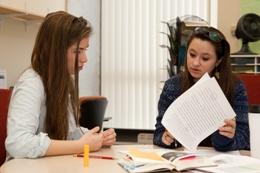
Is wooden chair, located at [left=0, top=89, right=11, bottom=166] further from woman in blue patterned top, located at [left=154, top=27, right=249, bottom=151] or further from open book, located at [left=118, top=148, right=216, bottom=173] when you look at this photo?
Answer: woman in blue patterned top, located at [left=154, top=27, right=249, bottom=151]

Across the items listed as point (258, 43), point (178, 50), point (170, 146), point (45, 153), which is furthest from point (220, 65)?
point (258, 43)

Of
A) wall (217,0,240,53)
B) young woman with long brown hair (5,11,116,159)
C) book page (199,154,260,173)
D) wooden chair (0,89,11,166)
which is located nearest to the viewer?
book page (199,154,260,173)

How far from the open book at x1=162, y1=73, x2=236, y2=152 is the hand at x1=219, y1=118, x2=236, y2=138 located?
0.03 m

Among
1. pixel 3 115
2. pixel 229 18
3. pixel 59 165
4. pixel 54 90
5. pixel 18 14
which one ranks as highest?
pixel 229 18

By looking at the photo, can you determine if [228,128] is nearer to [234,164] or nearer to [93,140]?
[234,164]

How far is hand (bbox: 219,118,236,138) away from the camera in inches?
55.2

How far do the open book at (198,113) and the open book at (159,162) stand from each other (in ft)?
0.52

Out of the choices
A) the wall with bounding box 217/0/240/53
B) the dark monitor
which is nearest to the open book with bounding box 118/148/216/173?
the dark monitor

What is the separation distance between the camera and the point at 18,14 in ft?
9.27

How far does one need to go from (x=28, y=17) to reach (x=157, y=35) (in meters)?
1.29

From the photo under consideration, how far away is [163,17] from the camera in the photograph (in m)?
3.75

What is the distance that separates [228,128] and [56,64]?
2.31 feet

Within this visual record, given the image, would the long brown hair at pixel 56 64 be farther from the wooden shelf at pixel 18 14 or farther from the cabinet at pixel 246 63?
the cabinet at pixel 246 63

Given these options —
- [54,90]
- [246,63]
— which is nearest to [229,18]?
[246,63]
